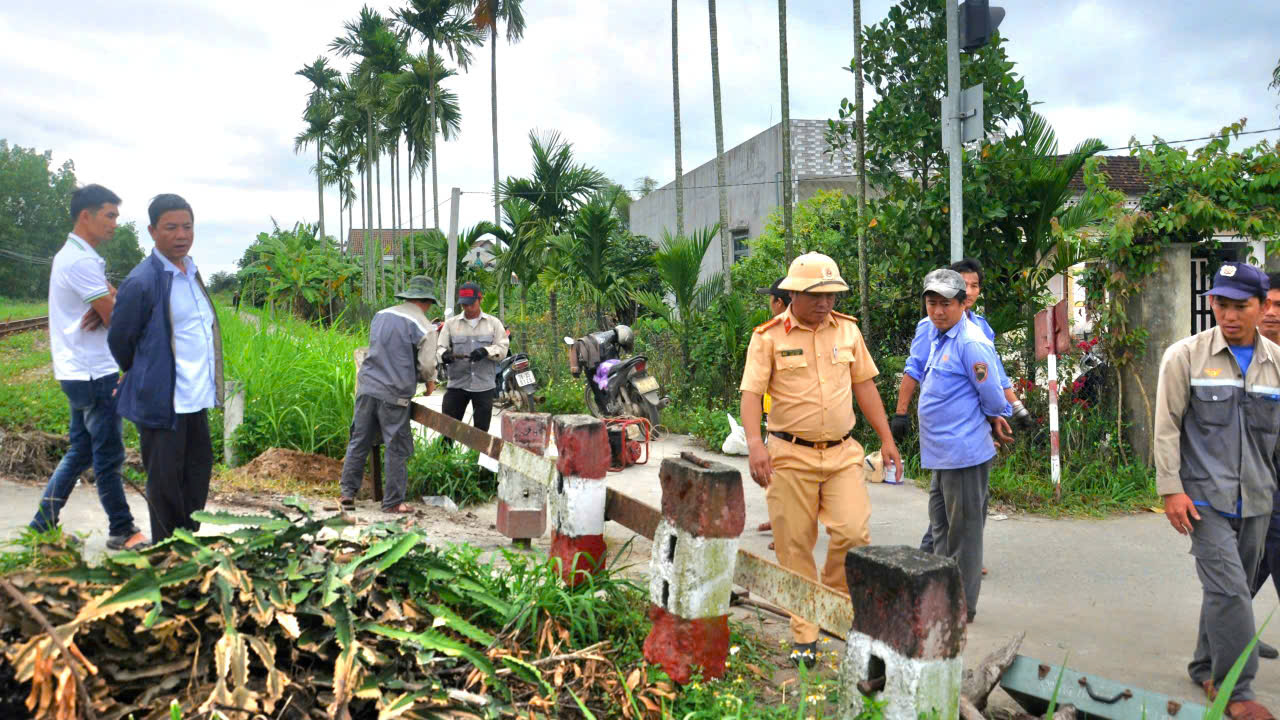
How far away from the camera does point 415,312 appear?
6.95 m

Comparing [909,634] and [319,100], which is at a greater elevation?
[319,100]

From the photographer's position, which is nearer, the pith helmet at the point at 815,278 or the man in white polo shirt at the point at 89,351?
the pith helmet at the point at 815,278

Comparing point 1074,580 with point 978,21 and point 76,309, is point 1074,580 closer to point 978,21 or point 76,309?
point 978,21

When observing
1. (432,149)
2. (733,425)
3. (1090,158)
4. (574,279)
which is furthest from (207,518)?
(432,149)

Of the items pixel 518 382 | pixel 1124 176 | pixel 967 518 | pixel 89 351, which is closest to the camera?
pixel 967 518

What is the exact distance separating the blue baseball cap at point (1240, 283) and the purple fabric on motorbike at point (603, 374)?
7.10m

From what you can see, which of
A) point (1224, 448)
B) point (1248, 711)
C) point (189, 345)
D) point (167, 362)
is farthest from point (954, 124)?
point (167, 362)

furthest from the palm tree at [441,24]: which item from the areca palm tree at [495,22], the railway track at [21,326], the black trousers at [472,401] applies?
the black trousers at [472,401]

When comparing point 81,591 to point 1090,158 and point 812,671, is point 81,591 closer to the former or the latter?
point 812,671

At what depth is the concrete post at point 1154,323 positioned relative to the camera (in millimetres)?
7734

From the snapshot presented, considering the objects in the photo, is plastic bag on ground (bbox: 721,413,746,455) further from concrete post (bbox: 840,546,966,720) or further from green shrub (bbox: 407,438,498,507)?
concrete post (bbox: 840,546,966,720)

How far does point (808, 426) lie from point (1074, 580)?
8.30 ft

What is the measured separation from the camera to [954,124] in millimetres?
7645

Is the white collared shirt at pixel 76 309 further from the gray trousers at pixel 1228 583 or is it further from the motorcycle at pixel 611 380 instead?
the motorcycle at pixel 611 380
